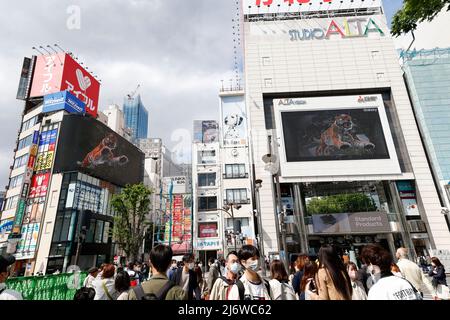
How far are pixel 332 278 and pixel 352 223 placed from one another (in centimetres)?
2547

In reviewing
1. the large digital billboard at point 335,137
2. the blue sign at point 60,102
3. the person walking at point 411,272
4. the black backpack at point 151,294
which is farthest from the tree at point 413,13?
the blue sign at point 60,102

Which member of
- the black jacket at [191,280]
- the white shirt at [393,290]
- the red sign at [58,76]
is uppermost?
the red sign at [58,76]

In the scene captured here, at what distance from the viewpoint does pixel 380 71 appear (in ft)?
103

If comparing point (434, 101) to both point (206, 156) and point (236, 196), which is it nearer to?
point (236, 196)

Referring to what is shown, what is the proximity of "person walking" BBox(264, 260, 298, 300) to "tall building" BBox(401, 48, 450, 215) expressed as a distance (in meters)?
31.4

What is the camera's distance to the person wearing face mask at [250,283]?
3416 mm

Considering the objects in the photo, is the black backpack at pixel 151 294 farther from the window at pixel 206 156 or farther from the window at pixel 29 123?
the window at pixel 29 123

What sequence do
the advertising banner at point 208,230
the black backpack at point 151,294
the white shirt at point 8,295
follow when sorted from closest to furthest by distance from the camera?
the black backpack at point 151,294 < the white shirt at point 8,295 < the advertising banner at point 208,230

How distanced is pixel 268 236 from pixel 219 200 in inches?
583

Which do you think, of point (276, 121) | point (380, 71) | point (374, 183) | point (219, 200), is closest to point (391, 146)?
point (374, 183)

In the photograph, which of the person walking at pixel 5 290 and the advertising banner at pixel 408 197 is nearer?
the person walking at pixel 5 290

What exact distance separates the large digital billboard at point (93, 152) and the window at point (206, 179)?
14.4m
